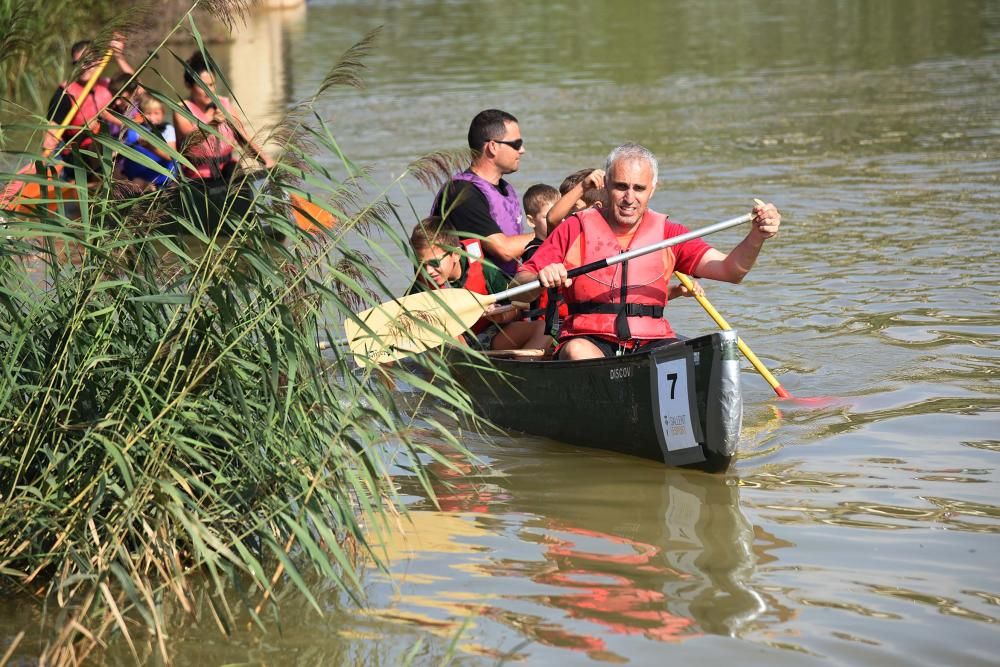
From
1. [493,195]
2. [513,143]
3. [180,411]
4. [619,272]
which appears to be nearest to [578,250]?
[619,272]

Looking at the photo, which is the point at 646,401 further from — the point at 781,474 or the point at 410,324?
the point at 410,324

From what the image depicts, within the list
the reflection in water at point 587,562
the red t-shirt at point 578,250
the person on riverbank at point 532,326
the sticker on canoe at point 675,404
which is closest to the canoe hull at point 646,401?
the sticker on canoe at point 675,404

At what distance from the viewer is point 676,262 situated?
580cm

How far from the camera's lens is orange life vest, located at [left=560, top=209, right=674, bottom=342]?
5707 mm

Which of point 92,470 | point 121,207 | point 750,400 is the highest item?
point 121,207

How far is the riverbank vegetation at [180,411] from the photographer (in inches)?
144

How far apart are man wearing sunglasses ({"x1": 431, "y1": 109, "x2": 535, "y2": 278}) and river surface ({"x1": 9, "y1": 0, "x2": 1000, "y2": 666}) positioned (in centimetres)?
115

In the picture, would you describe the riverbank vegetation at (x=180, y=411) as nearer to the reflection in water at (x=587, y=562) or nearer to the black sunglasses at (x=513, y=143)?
the reflection in water at (x=587, y=562)

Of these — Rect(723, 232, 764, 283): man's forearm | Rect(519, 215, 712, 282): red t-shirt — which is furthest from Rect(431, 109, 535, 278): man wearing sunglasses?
Rect(723, 232, 764, 283): man's forearm

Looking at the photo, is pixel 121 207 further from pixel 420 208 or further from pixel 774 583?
pixel 420 208

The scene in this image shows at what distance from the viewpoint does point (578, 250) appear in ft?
18.9

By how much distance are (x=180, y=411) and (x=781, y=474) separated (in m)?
2.50

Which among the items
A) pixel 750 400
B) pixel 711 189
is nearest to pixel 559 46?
pixel 711 189

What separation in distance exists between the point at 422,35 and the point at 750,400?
23108mm
